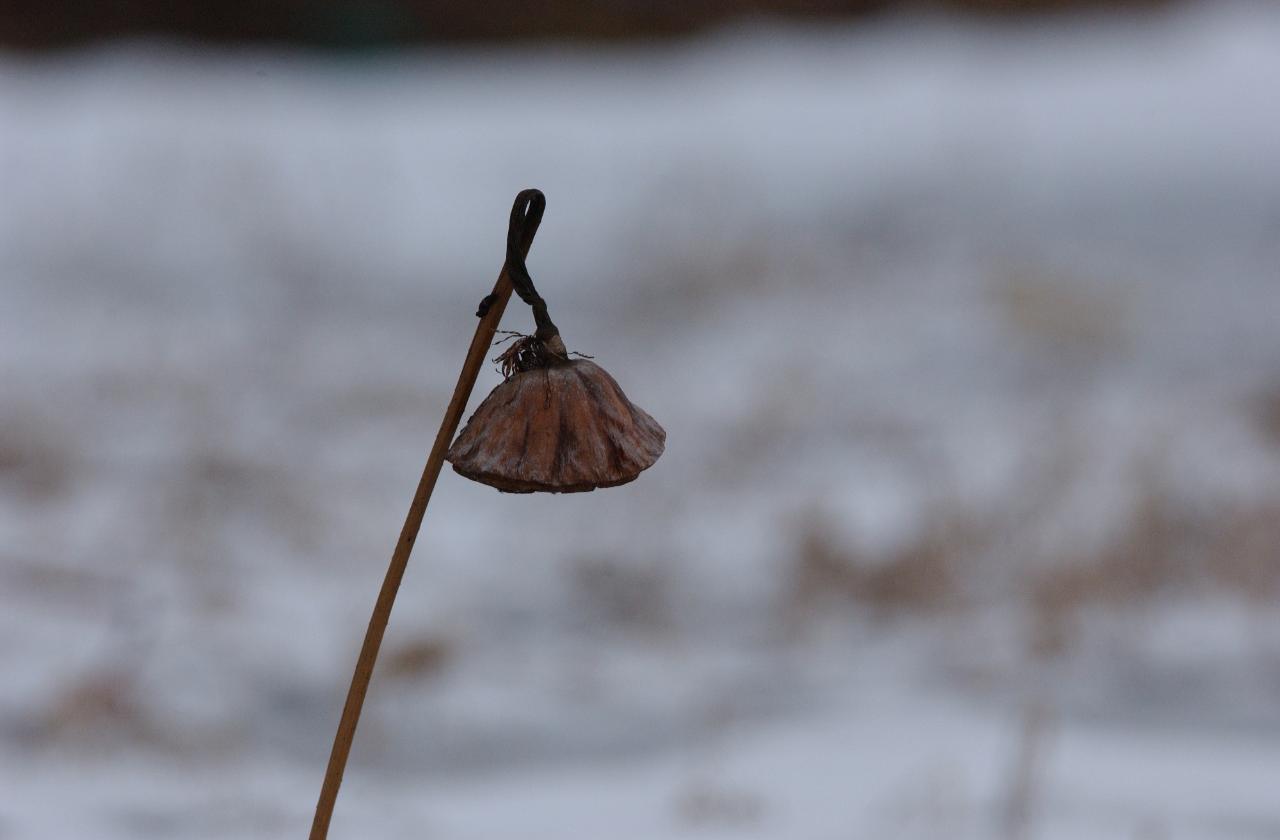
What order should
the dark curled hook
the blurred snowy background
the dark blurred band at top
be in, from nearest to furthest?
the dark curled hook → the blurred snowy background → the dark blurred band at top

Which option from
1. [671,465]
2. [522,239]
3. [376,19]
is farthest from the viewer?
[376,19]

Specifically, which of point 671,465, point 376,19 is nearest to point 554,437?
point 671,465

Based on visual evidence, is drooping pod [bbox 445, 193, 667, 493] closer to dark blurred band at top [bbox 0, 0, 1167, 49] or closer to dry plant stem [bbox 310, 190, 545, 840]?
dry plant stem [bbox 310, 190, 545, 840]

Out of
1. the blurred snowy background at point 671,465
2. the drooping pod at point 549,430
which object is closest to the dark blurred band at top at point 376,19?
the blurred snowy background at point 671,465

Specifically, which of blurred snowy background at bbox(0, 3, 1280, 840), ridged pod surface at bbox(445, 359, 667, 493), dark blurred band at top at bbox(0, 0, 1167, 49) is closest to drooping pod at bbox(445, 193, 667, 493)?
ridged pod surface at bbox(445, 359, 667, 493)

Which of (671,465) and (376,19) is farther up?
(376,19)

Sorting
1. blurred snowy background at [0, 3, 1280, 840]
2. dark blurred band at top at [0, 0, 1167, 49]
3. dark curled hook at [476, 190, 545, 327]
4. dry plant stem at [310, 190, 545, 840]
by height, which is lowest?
dry plant stem at [310, 190, 545, 840]

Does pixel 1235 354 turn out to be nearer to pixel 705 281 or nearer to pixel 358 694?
pixel 705 281

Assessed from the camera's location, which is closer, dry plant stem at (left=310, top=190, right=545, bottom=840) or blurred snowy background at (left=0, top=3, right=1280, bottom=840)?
dry plant stem at (left=310, top=190, right=545, bottom=840)

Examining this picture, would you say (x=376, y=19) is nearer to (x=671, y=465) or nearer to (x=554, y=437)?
(x=671, y=465)
